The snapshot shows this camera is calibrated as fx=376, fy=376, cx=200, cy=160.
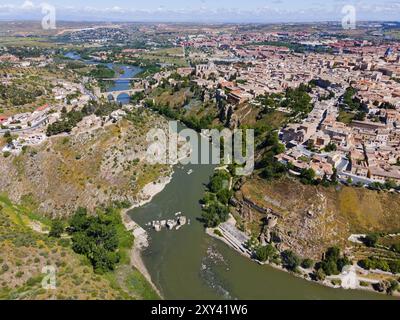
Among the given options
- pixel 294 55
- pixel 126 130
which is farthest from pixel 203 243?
pixel 294 55

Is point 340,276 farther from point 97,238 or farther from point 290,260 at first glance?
point 97,238

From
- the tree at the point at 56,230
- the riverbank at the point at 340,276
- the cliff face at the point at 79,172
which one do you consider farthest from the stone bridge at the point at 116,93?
the riverbank at the point at 340,276

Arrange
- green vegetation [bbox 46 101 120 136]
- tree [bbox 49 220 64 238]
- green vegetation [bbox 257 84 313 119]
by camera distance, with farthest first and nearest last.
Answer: green vegetation [bbox 257 84 313 119] < green vegetation [bbox 46 101 120 136] < tree [bbox 49 220 64 238]

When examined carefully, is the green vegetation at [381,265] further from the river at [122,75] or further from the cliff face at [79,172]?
the river at [122,75]

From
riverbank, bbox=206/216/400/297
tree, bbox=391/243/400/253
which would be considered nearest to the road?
riverbank, bbox=206/216/400/297

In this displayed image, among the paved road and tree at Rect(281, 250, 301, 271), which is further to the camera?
the paved road

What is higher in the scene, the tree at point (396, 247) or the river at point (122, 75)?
the river at point (122, 75)

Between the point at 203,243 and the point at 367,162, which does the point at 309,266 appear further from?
the point at 367,162

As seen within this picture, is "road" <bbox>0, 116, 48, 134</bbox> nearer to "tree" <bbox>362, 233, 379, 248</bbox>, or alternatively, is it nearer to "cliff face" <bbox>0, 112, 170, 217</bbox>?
"cliff face" <bbox>0, 112, 170, 217</bbox>
